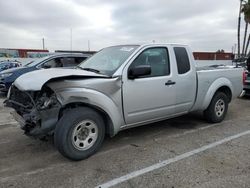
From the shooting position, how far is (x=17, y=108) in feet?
14.3

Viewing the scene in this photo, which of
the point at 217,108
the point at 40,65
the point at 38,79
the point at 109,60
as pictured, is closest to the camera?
the point at 38,79

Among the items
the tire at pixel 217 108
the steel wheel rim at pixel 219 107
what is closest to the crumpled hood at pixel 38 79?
the tire at pixel 217 108

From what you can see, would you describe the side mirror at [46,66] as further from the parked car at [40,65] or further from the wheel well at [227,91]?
the wheel well at [227,91]

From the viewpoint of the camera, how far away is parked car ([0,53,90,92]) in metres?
9.59

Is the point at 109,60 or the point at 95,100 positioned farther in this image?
the point at 109,60

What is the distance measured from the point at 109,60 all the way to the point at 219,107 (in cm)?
298

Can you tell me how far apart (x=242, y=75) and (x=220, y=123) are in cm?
154

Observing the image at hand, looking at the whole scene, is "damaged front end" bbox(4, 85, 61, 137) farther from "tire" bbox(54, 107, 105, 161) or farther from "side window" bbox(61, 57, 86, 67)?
"side window" bbox(61, 57, 86, 67)

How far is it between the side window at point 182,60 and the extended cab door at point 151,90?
263 mm

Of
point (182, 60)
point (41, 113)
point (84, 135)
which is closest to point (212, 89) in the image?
point (182, 60)

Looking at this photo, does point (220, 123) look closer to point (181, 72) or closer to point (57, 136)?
point (181, 72)

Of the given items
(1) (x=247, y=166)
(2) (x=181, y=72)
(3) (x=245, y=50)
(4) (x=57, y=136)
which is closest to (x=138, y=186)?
(4) (x=57, y=136)

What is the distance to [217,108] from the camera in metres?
6.25

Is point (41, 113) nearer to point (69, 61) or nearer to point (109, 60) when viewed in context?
point (109, 60)
